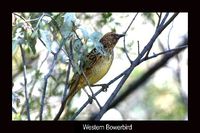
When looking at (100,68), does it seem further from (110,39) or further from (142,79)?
(142,79)

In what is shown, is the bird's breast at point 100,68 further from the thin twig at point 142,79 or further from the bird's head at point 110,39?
the thin twig at point 142,79

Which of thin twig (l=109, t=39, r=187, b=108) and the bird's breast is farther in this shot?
thin twig (l=109, t=39, r=187, b=108)

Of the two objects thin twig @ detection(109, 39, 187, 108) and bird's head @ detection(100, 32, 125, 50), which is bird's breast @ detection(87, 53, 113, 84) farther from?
thin twig @ detection(109, 39, 187, 108)

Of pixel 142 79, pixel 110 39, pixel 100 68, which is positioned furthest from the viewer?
pixel 142 79

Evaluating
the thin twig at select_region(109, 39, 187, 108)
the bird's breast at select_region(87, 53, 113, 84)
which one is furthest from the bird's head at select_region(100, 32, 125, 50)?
the thin twig at select_region(109, 39, 187, 108)

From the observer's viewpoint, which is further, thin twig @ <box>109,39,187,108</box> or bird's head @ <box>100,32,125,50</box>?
thin twig @ <box>109,39,187,108</box>

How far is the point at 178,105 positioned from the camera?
741 cm

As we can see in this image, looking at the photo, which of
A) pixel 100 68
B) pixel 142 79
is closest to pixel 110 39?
pixel 100 68

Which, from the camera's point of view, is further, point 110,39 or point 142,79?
point 142,79

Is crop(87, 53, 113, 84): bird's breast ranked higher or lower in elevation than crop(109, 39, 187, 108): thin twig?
lower

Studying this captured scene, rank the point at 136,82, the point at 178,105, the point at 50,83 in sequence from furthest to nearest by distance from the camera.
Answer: the point at 178,105, the point at 136,82, the point at 50,83

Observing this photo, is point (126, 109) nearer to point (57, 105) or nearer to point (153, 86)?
point (153, 86)
